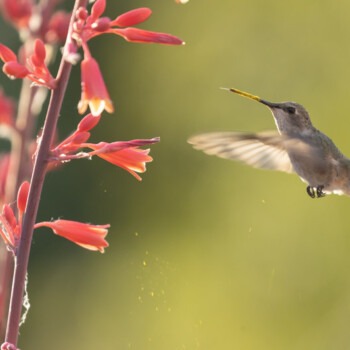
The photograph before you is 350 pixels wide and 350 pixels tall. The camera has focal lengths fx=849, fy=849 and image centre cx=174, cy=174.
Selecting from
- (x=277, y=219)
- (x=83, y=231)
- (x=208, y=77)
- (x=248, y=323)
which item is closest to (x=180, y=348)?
(x=248, y=323)

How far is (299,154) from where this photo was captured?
3945 mm

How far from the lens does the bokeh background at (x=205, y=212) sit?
23.2 ft

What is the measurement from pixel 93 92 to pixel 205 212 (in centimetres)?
520

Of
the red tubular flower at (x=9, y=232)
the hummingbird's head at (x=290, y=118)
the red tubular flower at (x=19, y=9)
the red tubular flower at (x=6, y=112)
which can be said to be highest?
the red tubular flower at (x=19, y=9)

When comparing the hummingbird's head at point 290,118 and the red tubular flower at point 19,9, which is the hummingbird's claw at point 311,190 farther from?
the red tubular flower at point 19,9

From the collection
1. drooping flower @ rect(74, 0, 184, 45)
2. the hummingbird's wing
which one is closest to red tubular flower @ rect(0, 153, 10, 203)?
the hummingbird's wing

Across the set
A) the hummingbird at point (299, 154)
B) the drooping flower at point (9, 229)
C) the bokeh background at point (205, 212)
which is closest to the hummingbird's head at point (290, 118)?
the hummingbird at point (299, 154)

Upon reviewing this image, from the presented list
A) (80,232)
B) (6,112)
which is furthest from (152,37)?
(6,112)

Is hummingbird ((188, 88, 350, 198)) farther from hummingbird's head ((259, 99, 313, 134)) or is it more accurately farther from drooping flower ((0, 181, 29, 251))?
drooping flower ((0, 181, 29, 251))

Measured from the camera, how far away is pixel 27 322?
8000mm

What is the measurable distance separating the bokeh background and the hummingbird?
109 inches

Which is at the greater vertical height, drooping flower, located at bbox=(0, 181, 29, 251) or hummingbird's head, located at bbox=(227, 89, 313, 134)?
hummingbird's head, located at bbox=(227, 89, 313, 134)

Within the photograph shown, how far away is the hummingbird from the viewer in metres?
3.78

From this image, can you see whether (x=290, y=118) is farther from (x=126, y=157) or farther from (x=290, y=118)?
(x=126, y=157)
